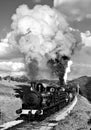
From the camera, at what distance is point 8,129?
1541 centimetres

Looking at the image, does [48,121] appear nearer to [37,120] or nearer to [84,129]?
[37,120]

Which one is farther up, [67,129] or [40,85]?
[40,85]

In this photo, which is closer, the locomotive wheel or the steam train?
the steam train

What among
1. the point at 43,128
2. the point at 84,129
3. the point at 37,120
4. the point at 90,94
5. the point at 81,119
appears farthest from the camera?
the point at 90,94

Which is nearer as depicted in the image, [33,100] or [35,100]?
[35,100]

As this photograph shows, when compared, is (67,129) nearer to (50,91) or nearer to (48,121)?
(48,121)

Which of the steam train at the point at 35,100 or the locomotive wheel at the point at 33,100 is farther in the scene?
the locomotive wheel at the point at 33,100

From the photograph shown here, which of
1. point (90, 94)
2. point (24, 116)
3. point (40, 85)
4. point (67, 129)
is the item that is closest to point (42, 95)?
point (40, 85)

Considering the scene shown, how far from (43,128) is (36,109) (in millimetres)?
4785

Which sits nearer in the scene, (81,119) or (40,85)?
(81,119)

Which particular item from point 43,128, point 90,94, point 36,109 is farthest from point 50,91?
point 90,94

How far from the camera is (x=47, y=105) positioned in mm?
22859

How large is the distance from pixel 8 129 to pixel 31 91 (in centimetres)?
651

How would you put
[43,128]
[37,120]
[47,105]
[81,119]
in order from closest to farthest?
[43,128], [81,119], [37,120], [47,105]
